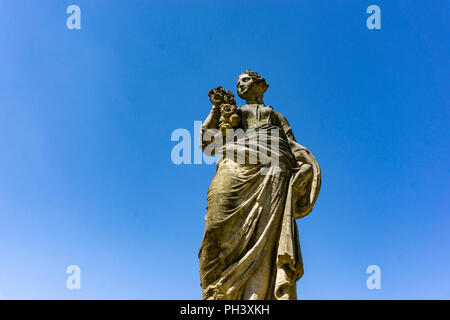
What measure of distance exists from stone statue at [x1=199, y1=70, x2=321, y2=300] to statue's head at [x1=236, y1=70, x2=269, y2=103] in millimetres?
32

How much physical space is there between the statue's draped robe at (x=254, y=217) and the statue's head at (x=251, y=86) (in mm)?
910

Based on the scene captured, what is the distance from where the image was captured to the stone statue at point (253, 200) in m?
8.67

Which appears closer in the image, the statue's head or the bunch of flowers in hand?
the bunch of flowers in hand

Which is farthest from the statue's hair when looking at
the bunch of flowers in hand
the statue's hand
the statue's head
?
the statue's hand

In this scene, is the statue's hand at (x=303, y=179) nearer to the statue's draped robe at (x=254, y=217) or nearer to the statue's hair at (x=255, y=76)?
the statue's draped robe at (x=254, y=217)

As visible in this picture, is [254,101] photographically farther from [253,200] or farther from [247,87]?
[253,200]

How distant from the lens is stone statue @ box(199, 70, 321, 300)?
8672 millimetres

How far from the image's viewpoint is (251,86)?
425 inches

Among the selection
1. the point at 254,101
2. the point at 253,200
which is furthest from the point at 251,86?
the point at 253,200

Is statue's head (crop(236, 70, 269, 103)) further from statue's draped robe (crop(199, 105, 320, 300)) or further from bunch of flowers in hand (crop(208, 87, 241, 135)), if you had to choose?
statue's draped robe (crop(199, 105, 320, 300))
